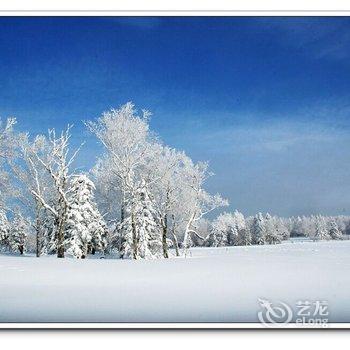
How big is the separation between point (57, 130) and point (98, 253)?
1483 centimetres

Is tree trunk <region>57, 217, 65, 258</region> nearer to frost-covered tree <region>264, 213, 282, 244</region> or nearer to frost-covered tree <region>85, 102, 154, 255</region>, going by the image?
frost-covered tree <region>85, 102, 154, 255</region>

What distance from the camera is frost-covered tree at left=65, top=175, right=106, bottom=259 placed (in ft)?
75.6

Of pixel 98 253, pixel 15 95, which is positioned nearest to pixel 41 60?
pixel 15 95

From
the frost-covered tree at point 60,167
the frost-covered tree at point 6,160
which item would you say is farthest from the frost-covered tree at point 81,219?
the frost-covered tree at point 6,160

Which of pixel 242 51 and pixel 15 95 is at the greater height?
pixel 242 51

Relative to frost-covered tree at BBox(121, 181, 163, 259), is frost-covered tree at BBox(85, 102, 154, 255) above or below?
above

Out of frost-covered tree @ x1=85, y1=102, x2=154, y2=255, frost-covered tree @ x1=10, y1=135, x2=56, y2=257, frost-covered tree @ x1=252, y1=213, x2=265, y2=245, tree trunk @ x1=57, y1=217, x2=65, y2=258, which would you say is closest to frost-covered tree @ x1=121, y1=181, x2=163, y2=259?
frost-covered tree @ x1=85, y1=102, x2=154, y2=255

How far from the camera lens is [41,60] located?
1110cm

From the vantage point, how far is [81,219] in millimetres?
24109

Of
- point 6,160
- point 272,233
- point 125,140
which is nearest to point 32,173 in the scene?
point 6,160

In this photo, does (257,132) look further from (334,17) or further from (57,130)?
(57,130)

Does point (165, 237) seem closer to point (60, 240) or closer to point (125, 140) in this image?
point (60, 240)

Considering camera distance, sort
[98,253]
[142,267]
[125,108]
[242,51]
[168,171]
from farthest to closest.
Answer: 1. [98,253]
2. [168,171]
3. [125,108]
4. [142,267]
5. [242,51]

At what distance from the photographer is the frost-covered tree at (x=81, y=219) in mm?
23031
